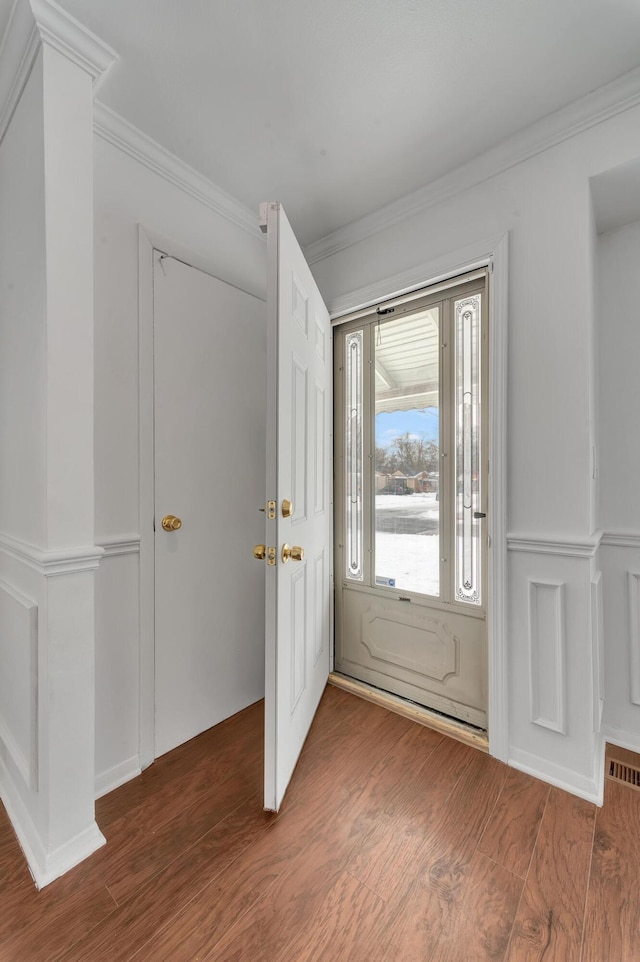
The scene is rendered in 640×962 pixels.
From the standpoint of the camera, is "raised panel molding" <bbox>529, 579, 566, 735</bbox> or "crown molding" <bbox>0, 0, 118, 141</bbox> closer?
"crown molding" <bbox>0, 0, 118, 141</bbox>

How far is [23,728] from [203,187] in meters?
2.25

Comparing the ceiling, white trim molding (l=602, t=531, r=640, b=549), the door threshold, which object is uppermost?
the ceiling

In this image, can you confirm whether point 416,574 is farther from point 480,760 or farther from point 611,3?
point 611,3

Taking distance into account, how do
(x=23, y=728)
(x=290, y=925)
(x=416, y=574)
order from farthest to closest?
1. (x=416, y=574)
2. (x=23, y=728)
3. (x=290, y=925)

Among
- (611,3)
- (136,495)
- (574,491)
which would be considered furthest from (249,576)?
(611,3)

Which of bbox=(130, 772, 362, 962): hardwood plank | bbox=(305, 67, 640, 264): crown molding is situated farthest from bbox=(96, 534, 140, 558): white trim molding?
bbox=(305, 67, 640, 264): crown molding

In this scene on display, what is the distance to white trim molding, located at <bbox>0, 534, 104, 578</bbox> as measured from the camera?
122 centimetres

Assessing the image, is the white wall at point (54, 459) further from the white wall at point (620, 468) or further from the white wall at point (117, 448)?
the white wall at point (620, 468)

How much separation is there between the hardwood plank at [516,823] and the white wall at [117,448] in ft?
4.33

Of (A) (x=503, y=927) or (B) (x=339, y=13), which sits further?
(B) (x=339, y=13)

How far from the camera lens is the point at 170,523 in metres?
1.75

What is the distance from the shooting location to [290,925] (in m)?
1.08

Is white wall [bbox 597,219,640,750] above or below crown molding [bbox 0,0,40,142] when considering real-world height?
below

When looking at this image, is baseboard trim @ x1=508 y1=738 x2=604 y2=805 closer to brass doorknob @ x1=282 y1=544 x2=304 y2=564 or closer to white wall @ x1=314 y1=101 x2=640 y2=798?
white wall @ x1=314 y1=101 x2=640 y2=798
